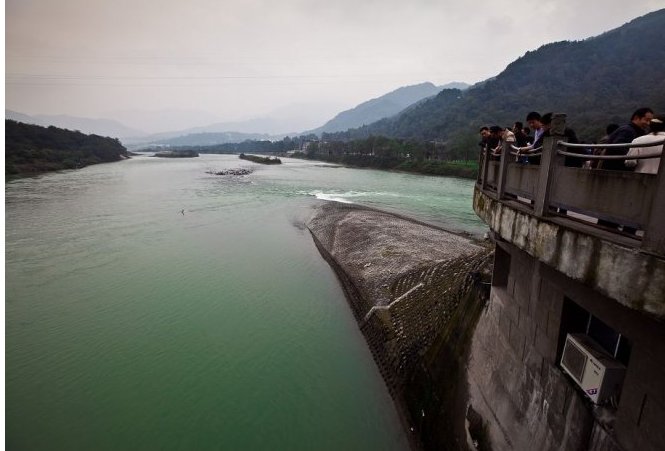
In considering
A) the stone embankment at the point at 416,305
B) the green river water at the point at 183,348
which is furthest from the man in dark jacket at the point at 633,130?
the green river water at the point at 183,348

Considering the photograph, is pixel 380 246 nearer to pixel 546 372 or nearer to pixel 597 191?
pixel 546 372

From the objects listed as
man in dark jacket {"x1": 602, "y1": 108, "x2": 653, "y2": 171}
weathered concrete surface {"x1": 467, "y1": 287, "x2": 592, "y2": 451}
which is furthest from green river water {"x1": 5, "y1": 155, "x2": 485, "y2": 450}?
man in dark jacket {"x1": 602, "y1": 108, "x2": 653, "y2": 171}

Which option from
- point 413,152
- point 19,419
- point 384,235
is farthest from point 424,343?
point 413,152

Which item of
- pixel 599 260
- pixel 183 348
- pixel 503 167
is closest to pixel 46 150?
pixel 183 348

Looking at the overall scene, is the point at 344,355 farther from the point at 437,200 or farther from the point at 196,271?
the point at 437,200

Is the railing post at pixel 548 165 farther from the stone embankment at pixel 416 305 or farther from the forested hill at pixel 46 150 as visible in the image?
the forested hill at pixel 46 150
